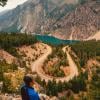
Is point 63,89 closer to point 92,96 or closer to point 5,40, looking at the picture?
point 5,40

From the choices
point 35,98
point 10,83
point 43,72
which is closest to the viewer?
point 35,98

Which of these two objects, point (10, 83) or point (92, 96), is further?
point (10, 83)

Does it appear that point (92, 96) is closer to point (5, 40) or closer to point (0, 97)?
point (0, 97)

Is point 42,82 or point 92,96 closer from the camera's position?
point 92,96

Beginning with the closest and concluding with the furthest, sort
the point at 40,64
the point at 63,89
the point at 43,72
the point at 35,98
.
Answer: the point at 35,98 < the point at 63,89 < the point at 43,72 < the point at 40,64

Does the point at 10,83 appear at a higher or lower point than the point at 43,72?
higher

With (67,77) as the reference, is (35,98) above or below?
above

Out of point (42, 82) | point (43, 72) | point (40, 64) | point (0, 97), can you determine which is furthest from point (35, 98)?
point (40, 64)

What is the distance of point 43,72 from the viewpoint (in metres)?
186

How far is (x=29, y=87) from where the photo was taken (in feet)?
78.0

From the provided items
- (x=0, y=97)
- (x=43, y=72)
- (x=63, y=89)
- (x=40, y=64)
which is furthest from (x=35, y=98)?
(x=40, y=64)

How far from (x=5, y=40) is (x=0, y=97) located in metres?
155

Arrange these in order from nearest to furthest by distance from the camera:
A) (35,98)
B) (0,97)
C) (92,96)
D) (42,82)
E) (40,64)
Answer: (35,98), (0,97), (92,96), (42,82), (40,64)

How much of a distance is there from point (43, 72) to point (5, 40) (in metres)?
28.2
